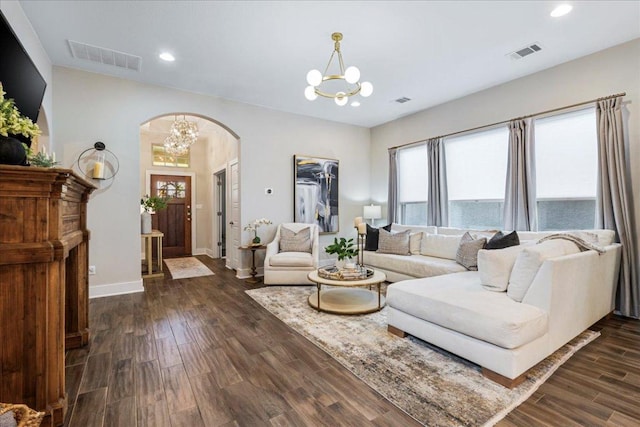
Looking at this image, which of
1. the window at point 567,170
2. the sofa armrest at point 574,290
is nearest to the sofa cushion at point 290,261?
the sofa armrest at point 574,290

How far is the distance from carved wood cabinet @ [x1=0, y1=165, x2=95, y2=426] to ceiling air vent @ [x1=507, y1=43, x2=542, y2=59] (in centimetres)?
449

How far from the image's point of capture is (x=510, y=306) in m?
2.13

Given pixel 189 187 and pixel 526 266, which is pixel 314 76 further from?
pixel 189 187

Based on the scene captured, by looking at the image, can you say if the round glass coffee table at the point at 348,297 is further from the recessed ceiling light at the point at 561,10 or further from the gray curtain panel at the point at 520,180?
the recessed ceiling light at the point at 561,10

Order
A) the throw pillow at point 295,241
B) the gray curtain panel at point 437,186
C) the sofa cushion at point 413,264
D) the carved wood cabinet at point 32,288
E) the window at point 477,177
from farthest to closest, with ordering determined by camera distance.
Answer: the gray curtain panel at point 437,186
the throw pillow at point 295,241
the window at point 477,177
the sofa cushion at point 413,264
the carved wood cabinet at point 32,288

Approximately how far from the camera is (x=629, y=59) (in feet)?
10.7

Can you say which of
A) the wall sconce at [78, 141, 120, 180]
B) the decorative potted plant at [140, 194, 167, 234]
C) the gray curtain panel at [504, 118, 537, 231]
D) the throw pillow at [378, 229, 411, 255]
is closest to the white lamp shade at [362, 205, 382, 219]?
the throw pillow at [378, 229, 411, 255]

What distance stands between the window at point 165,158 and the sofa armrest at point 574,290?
766cm

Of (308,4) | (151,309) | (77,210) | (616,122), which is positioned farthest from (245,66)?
(616,122)

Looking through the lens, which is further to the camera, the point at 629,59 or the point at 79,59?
the point at 79,59

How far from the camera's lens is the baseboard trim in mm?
4004

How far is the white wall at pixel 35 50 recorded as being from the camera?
2.49 metres

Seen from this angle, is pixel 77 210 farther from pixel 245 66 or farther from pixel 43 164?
pixel 245 66

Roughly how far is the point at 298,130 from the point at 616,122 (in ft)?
14.8
